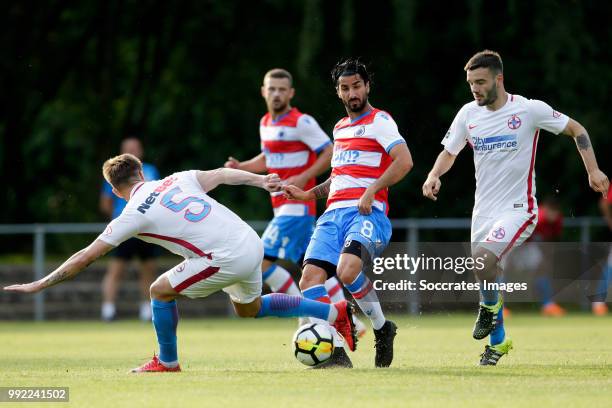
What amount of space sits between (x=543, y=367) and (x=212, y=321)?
9.68m

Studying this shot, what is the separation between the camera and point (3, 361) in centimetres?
977

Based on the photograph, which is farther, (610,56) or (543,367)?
(610,56)

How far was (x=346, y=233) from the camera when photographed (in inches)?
344

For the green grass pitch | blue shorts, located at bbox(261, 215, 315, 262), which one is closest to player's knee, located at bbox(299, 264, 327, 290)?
the green grass pitch

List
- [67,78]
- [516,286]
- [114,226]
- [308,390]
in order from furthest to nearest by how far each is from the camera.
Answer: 1. [67,78]
2. [516,286]
3. [114,226]
4. [308,390]

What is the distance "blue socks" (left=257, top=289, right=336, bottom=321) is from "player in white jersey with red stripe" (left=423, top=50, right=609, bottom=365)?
1.21m

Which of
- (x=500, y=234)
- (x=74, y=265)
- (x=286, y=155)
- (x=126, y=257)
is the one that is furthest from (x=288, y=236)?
(x=126, y=257)

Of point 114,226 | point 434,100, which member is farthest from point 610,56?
point 114,226

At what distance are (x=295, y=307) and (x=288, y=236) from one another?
11.3 feet

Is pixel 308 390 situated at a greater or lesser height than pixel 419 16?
lesser

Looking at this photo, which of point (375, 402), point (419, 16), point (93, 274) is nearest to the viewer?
point (375, 402)

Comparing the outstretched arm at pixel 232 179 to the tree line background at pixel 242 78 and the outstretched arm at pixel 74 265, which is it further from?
the tree line background at pixel 242 78

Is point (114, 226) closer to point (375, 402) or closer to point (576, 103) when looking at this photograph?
point (375, 402)

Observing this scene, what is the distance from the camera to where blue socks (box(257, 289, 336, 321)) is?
831 cm
